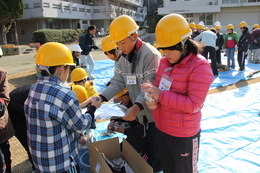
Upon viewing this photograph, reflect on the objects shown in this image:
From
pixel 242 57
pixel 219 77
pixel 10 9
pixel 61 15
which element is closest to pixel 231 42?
pixel 242 57

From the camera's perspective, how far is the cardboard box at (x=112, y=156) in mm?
1820

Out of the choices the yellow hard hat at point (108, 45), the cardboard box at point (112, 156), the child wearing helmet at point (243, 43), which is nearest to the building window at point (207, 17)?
the child wearing helmet at point (243, 43)

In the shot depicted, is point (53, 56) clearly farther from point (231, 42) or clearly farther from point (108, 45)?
point (231, 42)

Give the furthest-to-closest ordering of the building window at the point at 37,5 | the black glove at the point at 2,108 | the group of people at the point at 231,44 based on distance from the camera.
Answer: the building window at the point at 37,5, the group of people at the point at 231,44, the black glove at the point at 2,108

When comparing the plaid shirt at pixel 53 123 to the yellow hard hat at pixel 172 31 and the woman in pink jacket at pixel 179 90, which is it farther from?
the yellow hard hat at pixel 172 31

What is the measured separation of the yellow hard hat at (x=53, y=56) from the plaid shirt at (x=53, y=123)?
125mm

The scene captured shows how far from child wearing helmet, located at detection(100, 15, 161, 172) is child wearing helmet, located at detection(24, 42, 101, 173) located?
0.54 metres

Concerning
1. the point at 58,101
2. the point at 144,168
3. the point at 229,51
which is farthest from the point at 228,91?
the point at 58,101

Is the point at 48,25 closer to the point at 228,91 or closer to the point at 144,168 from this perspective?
the point at 228,91

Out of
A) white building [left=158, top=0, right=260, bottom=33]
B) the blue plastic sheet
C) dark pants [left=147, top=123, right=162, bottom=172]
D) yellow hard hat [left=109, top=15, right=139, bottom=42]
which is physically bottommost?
the blue plastic sheet

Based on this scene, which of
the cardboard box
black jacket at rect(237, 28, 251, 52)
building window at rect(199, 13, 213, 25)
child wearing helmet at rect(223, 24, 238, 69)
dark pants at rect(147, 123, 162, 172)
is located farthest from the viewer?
building window at rect(199, 13, 213, 25)

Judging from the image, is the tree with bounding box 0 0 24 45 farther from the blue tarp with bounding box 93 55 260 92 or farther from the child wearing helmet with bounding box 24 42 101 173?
the child wearing helmet with bounding box 24 42 101 173

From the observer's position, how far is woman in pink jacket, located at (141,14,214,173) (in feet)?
4.97

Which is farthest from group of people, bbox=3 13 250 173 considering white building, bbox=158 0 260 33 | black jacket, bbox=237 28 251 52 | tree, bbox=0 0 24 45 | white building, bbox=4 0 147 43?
white building, bbox=158 0 260 33
